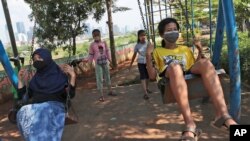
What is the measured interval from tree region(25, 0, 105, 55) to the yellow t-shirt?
12031 mm

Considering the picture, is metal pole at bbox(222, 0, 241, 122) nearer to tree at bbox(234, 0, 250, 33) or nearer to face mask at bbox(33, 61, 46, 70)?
face mask at bbox(33, 61, 46, 70)

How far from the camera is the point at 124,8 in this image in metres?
18.0

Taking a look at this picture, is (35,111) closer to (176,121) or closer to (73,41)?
(176,121)

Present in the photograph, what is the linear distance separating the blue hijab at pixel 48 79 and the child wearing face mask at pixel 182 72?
973 millimetres

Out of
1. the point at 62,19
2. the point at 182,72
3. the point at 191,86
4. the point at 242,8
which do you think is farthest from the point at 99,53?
the point at 62,19

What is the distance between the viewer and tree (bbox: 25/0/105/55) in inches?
637

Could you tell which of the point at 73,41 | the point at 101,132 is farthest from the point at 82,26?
the point at 101,132

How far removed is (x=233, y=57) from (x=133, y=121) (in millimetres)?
2124

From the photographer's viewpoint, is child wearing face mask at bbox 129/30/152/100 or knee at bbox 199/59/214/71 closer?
knee at bbox 199/59/214/71

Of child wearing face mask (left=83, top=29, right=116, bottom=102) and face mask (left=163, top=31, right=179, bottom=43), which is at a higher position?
face mask (left=163, top=31, right=179, bottom=43)

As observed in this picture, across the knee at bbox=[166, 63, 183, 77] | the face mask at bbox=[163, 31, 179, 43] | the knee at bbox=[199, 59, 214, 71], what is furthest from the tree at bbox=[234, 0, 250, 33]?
the knee at bbox=[166, 63, 183, 77]

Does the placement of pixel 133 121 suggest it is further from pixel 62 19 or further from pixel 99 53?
pixel 62 19

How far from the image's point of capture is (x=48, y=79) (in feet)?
13.9

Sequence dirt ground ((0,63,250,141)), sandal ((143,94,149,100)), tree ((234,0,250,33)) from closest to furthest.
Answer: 1. dirt ground ((0,63,250,141))
2. sandal ((143,94,149,100))
3. tree ((234,0,250,33))
